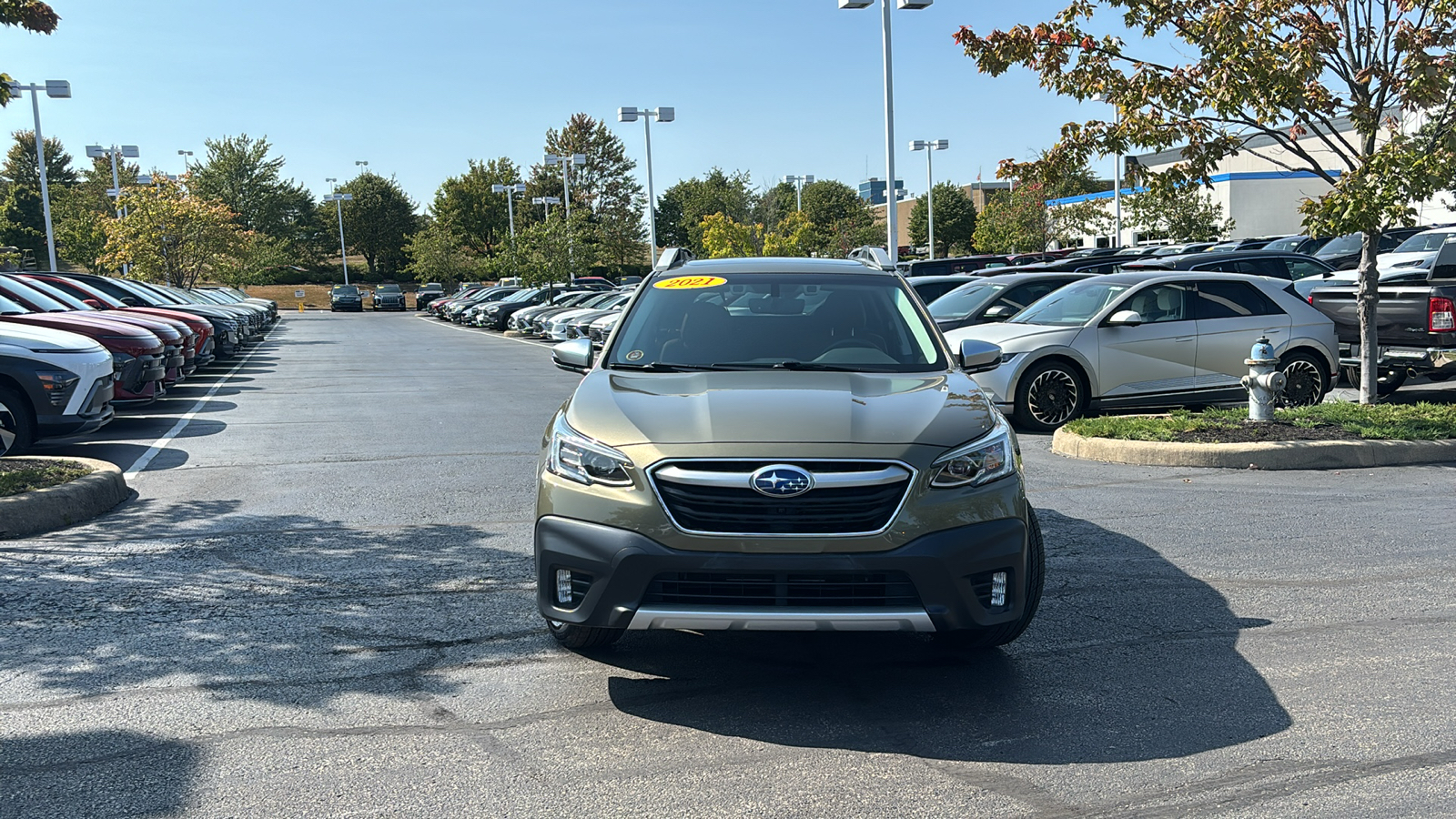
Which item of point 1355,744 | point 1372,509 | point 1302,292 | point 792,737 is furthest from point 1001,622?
point 1302,292

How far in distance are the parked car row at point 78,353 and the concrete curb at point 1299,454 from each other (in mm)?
9212

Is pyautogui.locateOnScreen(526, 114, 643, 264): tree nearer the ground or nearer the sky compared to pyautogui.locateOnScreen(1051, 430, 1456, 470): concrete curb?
nearer the sky

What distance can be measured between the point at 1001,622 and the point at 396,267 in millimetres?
102961

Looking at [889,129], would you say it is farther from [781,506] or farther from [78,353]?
[781,506]

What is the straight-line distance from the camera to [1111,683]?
4.70 metres

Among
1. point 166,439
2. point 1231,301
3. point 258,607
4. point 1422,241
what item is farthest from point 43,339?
point 1422,241

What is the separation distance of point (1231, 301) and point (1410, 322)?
1.65 metres

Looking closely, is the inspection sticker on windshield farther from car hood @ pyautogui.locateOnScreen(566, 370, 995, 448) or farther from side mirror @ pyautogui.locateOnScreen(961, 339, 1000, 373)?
side mirror @ pyautogui.locateOnScreen(961, 339, 1000, 373)

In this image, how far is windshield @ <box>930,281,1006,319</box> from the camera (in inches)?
616

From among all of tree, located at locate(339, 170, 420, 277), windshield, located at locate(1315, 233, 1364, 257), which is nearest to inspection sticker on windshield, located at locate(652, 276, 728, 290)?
windshield, located at locate(1315, 233, 1364, 257)

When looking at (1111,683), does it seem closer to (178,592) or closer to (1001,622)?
(1001,622)

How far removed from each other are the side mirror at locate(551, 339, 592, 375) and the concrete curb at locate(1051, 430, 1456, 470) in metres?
5.37

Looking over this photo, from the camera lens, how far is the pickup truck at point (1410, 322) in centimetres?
1197

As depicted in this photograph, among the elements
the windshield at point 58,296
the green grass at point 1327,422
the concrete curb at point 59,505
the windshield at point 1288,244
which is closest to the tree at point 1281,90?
the green grass at point 1327,422
